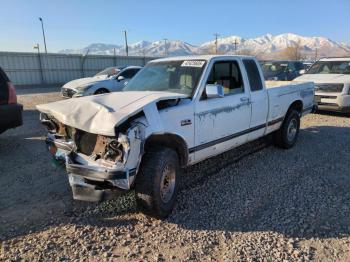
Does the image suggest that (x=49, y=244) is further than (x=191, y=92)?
No

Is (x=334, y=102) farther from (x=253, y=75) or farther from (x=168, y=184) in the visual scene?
(x=168, y=184)

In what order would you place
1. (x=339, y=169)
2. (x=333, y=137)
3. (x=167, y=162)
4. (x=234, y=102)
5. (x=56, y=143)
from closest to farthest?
(x=167, y=162) → (x=56, y=143) → (x=234, y=102) → (x=339, y=169) → (x=333, y=137)

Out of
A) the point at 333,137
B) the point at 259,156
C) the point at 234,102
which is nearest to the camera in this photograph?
the point at 234,102

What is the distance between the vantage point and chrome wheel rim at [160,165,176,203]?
12.8 ft

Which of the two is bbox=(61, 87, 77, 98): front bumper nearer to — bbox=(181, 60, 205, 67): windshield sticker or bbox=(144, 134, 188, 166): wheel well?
bbox=(181, 60, 205, 67): windshield sticker

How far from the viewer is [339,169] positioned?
18.2ft

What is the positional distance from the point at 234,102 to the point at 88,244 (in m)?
2.88

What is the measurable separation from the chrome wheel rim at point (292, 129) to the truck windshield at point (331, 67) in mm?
5396

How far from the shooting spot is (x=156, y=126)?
11.8 ft

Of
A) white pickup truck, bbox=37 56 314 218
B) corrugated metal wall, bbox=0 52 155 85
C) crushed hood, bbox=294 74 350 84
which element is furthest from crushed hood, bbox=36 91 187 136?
corrugated metal wall, bbox=0 52 155 85

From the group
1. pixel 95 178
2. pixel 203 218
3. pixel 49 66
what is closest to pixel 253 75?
pixel 203 218

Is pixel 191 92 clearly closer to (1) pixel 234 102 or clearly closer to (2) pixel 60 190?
(1) pixel 234 102

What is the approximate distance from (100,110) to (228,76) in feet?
7.86

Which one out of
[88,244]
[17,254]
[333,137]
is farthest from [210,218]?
[333,137]
